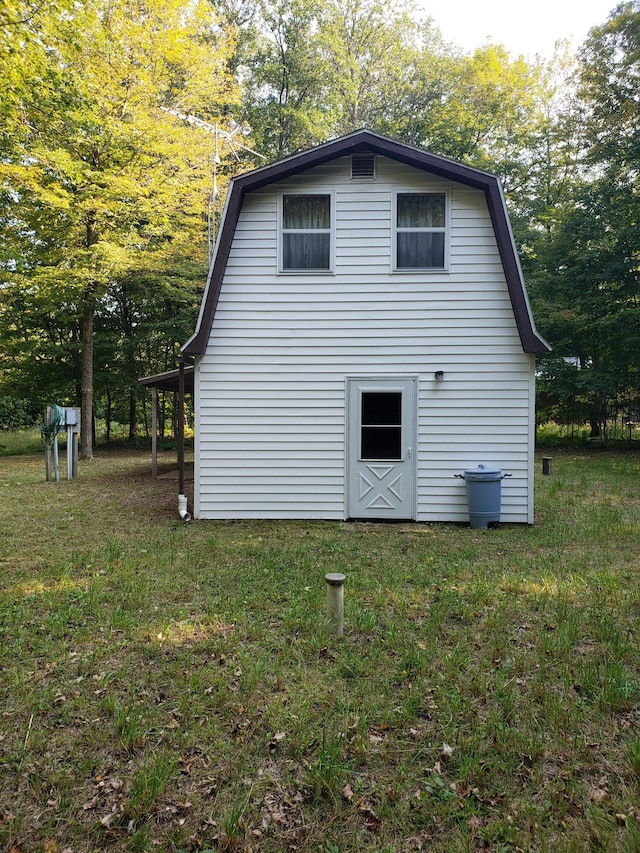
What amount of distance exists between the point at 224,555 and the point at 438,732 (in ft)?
12.0

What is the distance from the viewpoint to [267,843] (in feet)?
6.75

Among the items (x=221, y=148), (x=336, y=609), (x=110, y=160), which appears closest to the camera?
(x=336, y=609)

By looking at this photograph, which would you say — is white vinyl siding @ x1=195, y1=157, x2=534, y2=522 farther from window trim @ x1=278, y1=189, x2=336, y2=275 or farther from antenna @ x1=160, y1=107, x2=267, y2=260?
antenna @ x1=160, y1=107, x2=267, y2=260

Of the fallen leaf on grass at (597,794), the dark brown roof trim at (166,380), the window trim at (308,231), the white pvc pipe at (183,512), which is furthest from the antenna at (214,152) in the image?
the fallen leaf on grass at (597,794)

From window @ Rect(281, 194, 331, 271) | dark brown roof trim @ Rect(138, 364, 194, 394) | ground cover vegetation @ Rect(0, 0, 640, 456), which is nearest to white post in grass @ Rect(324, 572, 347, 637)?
window @ Rect(281, 194, 331, 271)

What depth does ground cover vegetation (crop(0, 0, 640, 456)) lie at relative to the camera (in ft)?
41.3

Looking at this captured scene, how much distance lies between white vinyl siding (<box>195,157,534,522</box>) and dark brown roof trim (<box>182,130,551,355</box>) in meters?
0.17

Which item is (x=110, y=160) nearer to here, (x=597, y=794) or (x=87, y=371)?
(x=87, y=371)

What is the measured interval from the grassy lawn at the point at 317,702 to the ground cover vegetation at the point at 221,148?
26.7ft

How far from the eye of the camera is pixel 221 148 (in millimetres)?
18047

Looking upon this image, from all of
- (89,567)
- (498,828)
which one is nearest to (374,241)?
(89,567)

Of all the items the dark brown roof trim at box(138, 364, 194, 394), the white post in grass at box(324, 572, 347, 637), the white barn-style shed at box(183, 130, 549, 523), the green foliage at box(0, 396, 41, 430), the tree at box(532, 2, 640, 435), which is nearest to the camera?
the white post in grass at box(324, 572, 347, 637)

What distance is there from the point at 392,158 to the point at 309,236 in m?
1.65

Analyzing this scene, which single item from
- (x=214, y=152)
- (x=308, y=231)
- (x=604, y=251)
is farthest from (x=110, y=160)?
(x=604, y=251)
